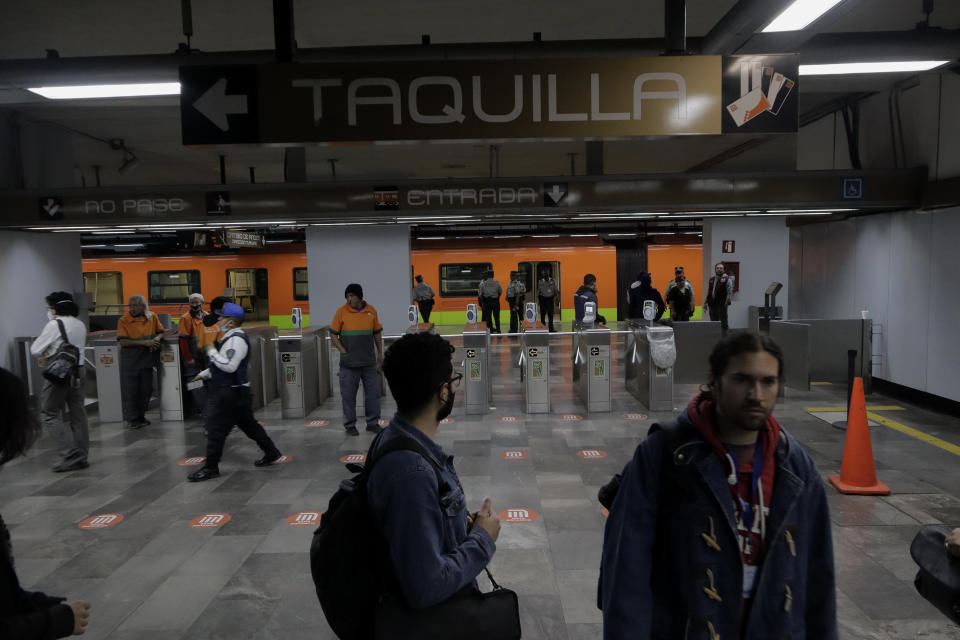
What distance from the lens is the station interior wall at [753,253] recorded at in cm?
1178

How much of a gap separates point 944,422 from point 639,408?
3369mm

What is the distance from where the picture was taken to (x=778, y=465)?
158cm

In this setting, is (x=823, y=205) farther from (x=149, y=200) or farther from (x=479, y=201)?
(x=149, y=200)

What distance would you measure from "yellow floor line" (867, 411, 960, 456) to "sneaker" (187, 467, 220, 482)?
6.91m

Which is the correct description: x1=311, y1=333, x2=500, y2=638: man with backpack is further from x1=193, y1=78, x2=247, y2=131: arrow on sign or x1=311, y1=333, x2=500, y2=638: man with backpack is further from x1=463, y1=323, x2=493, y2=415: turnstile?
x1=463, y1=323, x2=493, y2=415: turnstile

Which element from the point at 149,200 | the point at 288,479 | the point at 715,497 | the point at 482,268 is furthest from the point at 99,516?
the point at 482,268

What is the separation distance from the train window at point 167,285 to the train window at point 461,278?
744 cm

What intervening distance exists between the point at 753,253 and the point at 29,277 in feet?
39.8

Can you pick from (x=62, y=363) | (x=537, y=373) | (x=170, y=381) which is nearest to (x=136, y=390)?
(x=170, y=381)

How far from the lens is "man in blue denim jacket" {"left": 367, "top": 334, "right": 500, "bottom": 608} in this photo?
4.67 ft

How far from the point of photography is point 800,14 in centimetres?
307

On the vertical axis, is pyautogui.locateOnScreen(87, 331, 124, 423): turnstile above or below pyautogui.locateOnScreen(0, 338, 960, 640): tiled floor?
above

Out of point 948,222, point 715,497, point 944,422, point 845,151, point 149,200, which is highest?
point 845,151

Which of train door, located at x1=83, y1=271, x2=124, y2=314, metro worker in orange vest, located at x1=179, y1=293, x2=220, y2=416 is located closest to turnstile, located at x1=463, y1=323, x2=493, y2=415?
metro worker in orange vest, located at x1=179, y1=293, x2=220, y2=416
